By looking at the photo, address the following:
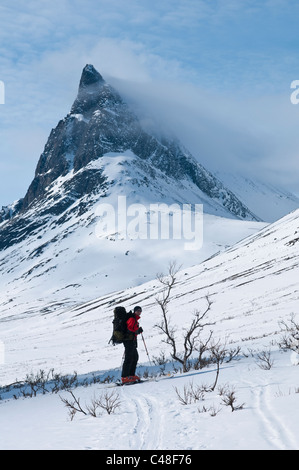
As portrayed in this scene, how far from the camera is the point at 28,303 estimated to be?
116 m

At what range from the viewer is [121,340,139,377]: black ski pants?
1059 centimetres

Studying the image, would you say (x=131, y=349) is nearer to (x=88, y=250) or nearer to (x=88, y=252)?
(x=88, y=252)

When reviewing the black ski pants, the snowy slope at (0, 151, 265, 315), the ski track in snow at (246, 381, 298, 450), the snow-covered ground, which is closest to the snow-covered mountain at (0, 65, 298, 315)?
the snowy slope at (0, 151, 265, 315)

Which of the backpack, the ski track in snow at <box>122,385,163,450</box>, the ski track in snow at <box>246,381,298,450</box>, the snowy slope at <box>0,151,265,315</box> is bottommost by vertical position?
the ski track in snow at <box>122,385,163,450</box>

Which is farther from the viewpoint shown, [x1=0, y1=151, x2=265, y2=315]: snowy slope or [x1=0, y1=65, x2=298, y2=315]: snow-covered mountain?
[x1=0, y1=65, x2=298, y2=315]: snow-covered mountain

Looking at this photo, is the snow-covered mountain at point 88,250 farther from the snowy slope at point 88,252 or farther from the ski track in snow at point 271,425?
the ski track in snow at point 271,425

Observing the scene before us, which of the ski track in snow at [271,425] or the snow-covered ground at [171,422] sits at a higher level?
the ski track in snow at [271,425]

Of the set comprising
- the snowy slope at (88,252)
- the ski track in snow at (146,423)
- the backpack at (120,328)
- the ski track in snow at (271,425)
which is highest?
the snowy slope at (88,252)

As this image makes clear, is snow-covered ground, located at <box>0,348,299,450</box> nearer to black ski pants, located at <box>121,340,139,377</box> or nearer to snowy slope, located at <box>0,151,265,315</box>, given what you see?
black ski pants, located at <box>121,340,139,377</box>

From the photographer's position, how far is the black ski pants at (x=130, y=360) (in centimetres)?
1059

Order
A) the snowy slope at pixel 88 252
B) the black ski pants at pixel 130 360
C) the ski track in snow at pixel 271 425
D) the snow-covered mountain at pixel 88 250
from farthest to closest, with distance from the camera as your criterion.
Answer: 1. the snow-covered mountain at pixel 88 250
2. the snowy slope at pixel 88 252
3. the black ski pants at pixel 130 360
4. the ski track in snow at pixel 271 425

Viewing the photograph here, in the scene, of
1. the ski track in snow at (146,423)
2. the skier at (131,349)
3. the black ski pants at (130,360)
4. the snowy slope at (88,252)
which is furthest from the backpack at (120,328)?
the snowy slope at (88,252)

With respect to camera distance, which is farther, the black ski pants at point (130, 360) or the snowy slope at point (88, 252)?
the snowy slope at point (88, 252)

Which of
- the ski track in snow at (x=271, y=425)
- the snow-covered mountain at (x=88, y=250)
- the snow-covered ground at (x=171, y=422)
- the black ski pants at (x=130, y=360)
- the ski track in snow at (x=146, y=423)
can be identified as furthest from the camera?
the snow-covered mountain at (x=88, y=250)
